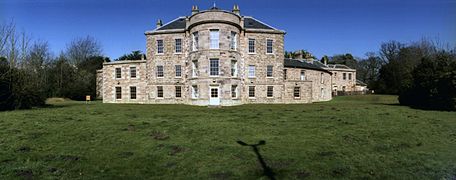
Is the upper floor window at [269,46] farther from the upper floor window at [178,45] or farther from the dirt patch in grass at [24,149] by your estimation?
the dirt patch in grass at [24,149]

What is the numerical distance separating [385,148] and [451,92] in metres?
18.9

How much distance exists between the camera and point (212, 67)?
89.0 feet

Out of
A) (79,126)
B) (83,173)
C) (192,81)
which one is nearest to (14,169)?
(83,173)

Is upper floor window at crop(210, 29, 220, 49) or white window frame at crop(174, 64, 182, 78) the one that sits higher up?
upper floor window at crop(210, 29, 220, 49)

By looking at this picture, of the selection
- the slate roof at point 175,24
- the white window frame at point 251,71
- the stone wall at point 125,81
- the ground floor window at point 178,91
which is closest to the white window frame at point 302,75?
the white window frame at point 251,71

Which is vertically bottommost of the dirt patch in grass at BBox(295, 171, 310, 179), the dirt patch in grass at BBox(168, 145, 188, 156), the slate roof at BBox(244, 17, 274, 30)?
the dirt patch in grass at BBox(295, 171, 310, 179)

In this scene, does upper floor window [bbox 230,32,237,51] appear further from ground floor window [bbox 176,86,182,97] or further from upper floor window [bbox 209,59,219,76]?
ground floor window [bbox 176,86,182,97]

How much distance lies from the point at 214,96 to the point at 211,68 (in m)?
2.99

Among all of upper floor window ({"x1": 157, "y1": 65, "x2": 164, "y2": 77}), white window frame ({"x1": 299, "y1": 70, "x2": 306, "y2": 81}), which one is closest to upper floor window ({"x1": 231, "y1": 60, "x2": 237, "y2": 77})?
upper floor window ({"x1": 157, "y1": 65, "x2": 164, "y2": 77})

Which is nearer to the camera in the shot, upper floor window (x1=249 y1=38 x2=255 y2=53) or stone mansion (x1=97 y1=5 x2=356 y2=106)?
stone mansion (x1=97 y1=5 x2=356 y2=106)

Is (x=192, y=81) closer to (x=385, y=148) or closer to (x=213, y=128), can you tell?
(x=213, y=128)

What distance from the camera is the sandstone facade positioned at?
27125mm

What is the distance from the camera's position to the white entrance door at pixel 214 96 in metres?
26.9

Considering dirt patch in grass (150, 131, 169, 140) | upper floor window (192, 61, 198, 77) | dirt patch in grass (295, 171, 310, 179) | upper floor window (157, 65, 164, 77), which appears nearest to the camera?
dirt patch in grass (295, 171, 310, 179)
